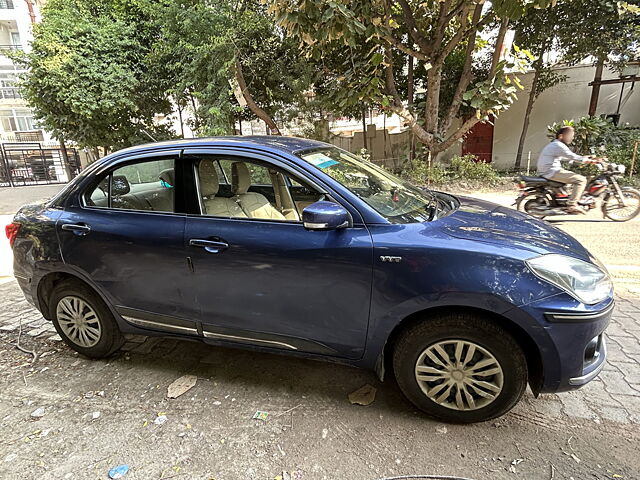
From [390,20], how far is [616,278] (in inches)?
298

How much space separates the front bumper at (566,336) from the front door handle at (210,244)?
1766 millimetres

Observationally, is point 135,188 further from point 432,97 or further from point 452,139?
point 452,139

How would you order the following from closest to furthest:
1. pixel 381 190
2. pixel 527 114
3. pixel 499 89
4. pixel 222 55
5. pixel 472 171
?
1. pixel 381 190
2. pixel 499 89
3. pixel 222 55
4. pixel 472 171
5. pixel 527 114

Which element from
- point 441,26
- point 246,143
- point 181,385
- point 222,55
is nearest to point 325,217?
point 246,143

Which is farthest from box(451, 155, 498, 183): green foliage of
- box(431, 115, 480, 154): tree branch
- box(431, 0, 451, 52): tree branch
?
box(431, 0, 451, 52): tree branch

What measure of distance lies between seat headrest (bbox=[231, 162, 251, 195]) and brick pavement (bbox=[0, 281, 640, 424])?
5.21ft

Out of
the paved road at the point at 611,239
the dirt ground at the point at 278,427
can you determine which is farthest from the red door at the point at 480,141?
the dirt ground at the point at 278,427

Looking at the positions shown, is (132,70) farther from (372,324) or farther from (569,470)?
(569,470)

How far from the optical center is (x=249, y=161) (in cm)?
264

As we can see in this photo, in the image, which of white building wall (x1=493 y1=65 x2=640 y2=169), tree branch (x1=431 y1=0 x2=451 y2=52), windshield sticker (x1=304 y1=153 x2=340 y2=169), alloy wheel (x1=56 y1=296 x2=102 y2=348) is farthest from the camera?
white building wall (x1=493 y1=65 x2=640 y2=169)

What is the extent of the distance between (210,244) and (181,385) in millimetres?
1135

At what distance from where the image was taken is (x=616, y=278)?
426 centimetres

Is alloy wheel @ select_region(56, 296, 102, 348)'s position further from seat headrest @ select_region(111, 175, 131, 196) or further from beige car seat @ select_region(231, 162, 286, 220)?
beige car seat @ select_region(231, 162, 286, 220)

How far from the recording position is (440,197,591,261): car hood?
2.20m
